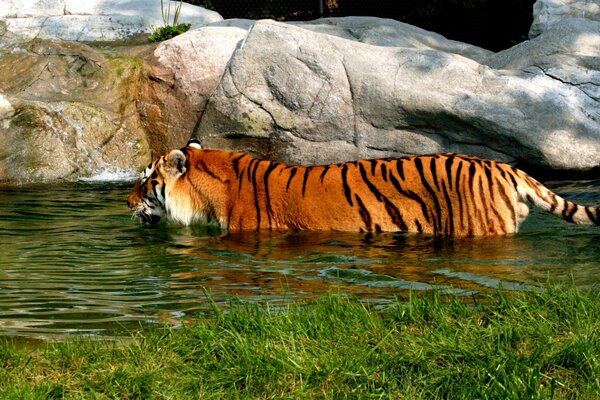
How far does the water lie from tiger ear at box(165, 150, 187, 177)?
0.46 meters

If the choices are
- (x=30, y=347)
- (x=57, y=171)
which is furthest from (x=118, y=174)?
(x=30, y=347)

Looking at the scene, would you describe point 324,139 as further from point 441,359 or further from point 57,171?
point 441,359

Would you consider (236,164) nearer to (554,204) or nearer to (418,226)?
(418,226)

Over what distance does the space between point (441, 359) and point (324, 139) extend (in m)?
6.66

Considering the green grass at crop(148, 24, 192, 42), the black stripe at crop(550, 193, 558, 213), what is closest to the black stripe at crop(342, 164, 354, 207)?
the black stripe at crop(550, 193, 558, 213)

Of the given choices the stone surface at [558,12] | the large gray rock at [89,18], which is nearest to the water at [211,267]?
the large gray rock at [89,18]

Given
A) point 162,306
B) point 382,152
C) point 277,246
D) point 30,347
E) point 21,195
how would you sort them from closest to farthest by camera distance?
point 30,347 → point 162,306 → point 277,246 → point 21,195 → point 382,152

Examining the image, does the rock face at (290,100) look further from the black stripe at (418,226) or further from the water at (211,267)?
the black stripe at (418,226)

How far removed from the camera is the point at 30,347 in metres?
4.33

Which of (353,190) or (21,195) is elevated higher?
(353,190)

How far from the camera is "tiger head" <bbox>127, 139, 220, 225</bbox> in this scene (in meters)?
7.80

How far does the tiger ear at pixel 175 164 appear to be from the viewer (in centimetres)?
780

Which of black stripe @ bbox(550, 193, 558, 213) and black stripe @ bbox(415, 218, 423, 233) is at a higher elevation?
black stripe @ bbox(550, 193, 558, 213)

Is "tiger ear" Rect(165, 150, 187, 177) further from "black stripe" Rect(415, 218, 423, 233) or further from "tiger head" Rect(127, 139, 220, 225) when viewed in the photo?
"black stripe" Rect(415, 218, 423, 233)
